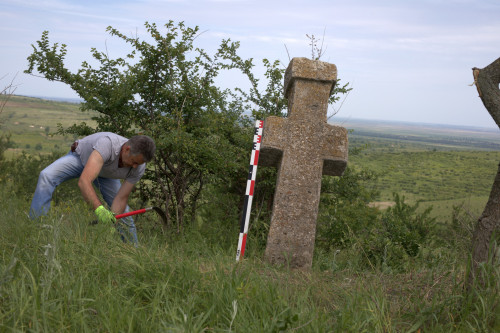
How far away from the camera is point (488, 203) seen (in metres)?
3.27

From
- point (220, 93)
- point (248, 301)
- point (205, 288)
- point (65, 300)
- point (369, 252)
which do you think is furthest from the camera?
point (220, 93)

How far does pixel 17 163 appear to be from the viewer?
50.0ft

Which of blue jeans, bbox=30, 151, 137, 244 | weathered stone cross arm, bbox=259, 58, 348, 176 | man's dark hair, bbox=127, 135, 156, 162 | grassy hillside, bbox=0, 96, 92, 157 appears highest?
weathered stone cross arm, bbox=259, 58, 348, 176

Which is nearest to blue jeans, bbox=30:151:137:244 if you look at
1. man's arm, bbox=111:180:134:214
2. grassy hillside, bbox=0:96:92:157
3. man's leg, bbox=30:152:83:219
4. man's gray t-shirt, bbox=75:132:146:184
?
man's leg, bbox=30:152:83:219

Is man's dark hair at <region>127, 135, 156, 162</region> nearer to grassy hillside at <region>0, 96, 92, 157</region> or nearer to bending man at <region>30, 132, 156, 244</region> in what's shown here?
bending man at <region>30, 132, 156, 244</region>

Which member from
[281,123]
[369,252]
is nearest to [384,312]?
[281,123]

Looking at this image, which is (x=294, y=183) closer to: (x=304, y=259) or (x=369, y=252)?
(x=304, y=259)

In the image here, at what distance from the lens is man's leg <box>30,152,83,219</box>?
427 centimetres

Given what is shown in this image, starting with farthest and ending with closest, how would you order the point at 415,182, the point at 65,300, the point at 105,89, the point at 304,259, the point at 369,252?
the point at 415,182 < the point at 105,89 < the point at 369,252 < the point at 304,259 < the point at 65,300

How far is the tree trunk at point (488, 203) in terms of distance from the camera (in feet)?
10.3

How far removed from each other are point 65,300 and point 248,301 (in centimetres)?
102

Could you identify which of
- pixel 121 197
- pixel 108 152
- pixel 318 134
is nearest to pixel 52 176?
pixel 108 152

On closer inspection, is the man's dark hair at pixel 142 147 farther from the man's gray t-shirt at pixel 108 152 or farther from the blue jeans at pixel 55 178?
the blue jeans at pixel 55 178

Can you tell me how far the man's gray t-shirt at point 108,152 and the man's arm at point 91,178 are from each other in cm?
9
